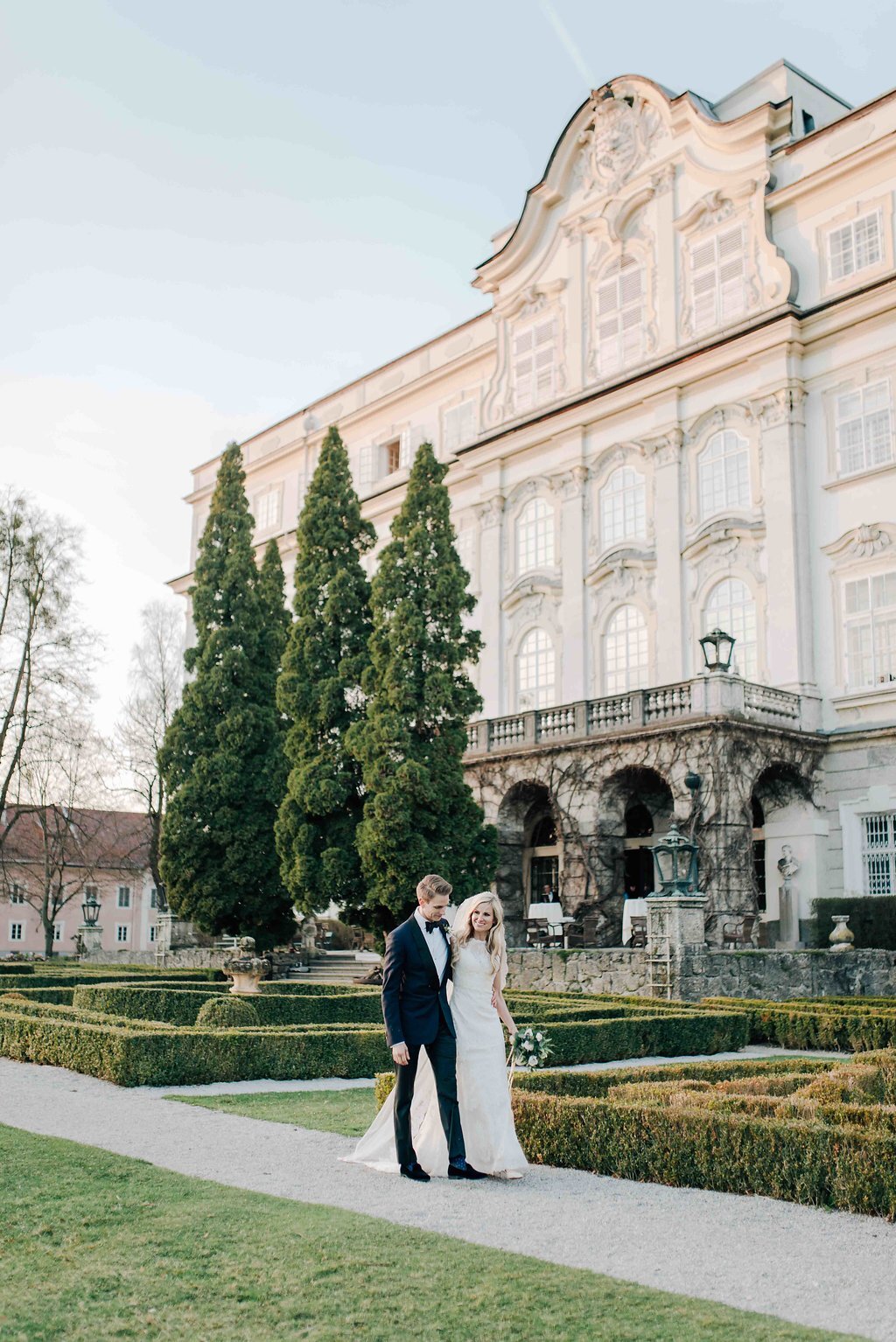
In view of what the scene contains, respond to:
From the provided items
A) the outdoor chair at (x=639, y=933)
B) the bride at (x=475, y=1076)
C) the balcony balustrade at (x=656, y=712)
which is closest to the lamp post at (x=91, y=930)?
the balcony balustrade at (x=656, y=712)

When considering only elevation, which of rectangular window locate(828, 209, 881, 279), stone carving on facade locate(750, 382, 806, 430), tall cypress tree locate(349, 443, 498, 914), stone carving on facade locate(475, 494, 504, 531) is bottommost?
tall cypress tree locate(349, 443, 498, 914)

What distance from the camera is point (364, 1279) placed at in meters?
5.55

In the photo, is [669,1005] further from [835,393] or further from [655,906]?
[835,393]

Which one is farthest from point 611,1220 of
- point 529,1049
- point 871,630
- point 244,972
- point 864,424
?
point 864,424

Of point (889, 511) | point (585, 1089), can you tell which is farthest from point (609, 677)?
point (585, 1089)

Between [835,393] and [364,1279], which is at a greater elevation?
[835,393]

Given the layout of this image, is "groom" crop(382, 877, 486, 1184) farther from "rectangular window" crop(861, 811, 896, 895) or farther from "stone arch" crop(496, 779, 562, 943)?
"stone arch" crop(496, 779, 562, 943)

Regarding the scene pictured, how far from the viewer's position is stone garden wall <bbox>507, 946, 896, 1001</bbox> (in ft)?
69.6

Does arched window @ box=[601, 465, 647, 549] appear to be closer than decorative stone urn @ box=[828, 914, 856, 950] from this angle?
No

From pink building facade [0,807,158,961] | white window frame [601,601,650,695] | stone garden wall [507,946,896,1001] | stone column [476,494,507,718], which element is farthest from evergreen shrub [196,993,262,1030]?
pink building facade [0,807,158,961]

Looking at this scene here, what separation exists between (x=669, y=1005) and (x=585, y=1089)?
8765 millimetres

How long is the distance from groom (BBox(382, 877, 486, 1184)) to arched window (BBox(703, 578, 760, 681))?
72.6 ft

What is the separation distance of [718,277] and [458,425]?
34.1ft

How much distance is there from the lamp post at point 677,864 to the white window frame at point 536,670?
11955 mm
